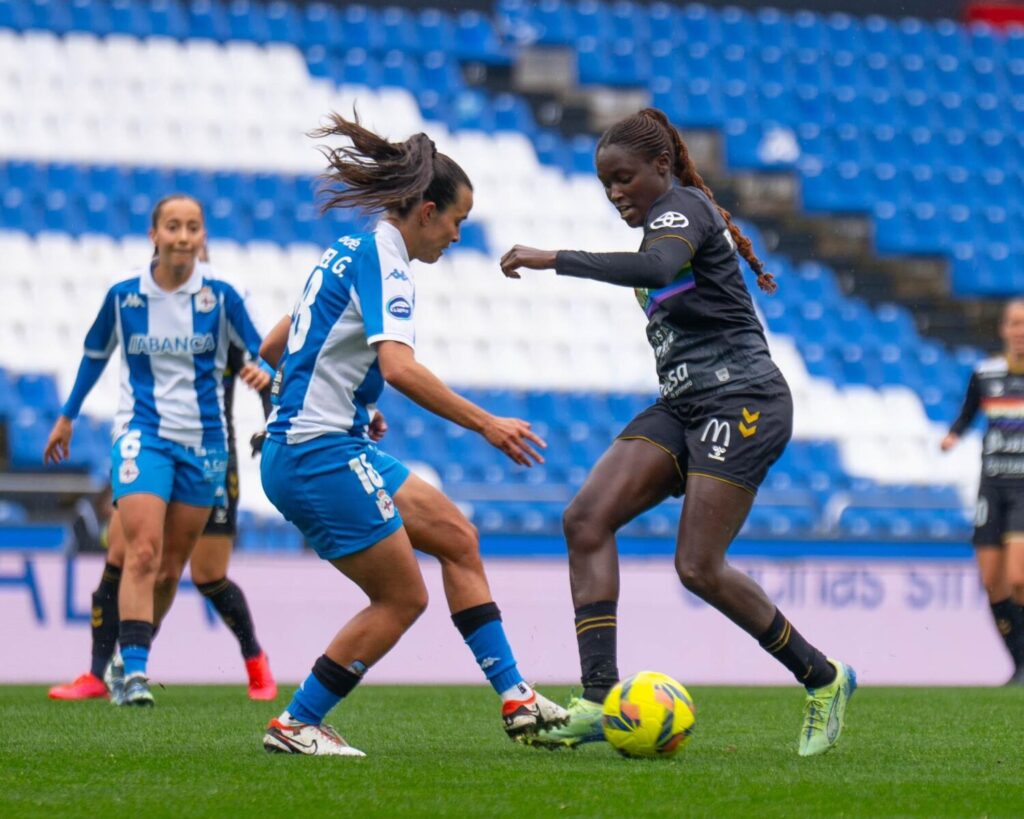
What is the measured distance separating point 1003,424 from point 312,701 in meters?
5.84

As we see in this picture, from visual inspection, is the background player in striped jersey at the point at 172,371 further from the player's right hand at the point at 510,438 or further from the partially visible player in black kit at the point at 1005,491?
the partially visible player in black kit at the point at 1005,491

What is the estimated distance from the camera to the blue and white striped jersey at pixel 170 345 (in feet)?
23.3

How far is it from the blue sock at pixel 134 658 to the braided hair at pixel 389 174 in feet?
8.92

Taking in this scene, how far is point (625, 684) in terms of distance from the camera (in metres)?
4.79

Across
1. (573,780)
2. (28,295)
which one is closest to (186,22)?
(28,295)

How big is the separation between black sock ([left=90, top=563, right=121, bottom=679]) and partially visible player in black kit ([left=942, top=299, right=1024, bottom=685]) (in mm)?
4706

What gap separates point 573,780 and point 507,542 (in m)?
7.05

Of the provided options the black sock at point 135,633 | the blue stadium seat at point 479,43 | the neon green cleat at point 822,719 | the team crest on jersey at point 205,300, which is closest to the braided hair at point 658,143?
the neon green cleat at point 822,719

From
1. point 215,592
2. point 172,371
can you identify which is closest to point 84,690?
point 215,592

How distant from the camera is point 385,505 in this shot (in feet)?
15.3

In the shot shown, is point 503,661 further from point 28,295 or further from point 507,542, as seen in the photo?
point 28,295

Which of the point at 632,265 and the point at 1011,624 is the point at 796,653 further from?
the point at 1011,624

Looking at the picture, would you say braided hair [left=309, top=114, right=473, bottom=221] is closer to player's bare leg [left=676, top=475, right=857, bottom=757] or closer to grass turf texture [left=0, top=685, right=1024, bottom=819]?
player's bare leg [left=676, top=475, right=857, bottom=757]

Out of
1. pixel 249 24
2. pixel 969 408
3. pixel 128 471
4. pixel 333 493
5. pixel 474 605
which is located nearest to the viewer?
pixel 333 493
